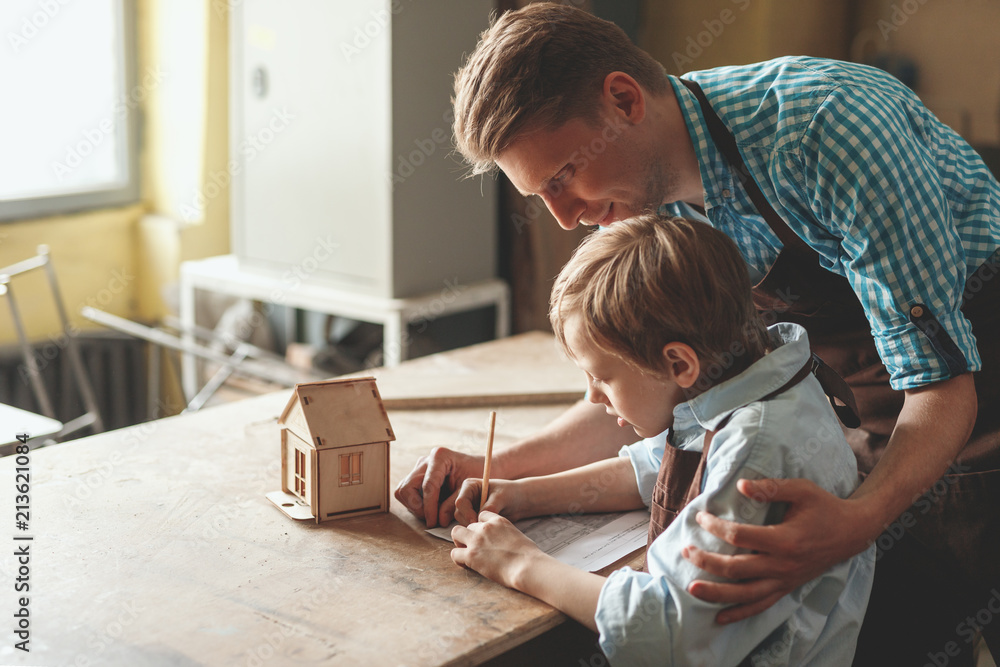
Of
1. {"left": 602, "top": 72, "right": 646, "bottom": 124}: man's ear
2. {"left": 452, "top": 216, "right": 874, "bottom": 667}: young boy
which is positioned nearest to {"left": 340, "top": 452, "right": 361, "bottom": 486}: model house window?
{"left": 452, "top": 216, "right": 874, "bottom": 667}: young boy

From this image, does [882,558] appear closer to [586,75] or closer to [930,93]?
[586,75]

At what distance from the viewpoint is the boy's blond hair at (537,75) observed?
1336mm

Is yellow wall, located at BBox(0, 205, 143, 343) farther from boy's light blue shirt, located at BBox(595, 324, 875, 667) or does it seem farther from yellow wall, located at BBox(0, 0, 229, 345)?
boy's light blue shirt, located at BBox(595, 324, 875, 667)

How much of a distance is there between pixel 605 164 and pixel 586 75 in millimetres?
134

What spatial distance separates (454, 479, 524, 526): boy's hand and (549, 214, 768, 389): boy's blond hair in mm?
359

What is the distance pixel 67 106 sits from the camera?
149 inches

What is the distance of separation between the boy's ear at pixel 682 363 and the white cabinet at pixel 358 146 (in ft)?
6.30

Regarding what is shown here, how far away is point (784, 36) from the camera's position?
9.78 ft

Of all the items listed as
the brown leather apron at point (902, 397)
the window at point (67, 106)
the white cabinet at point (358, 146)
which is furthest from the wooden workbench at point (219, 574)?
the window at point (67, 106)

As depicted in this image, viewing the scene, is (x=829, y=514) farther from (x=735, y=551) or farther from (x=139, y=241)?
(x=139, y=241)

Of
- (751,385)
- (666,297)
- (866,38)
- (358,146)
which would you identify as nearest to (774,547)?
(751,385)

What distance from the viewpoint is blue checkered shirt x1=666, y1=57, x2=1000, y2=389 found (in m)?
1.18

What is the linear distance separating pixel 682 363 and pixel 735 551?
0.78 feet

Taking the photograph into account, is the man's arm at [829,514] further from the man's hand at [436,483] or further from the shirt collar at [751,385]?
the man's hand at [436,483]
